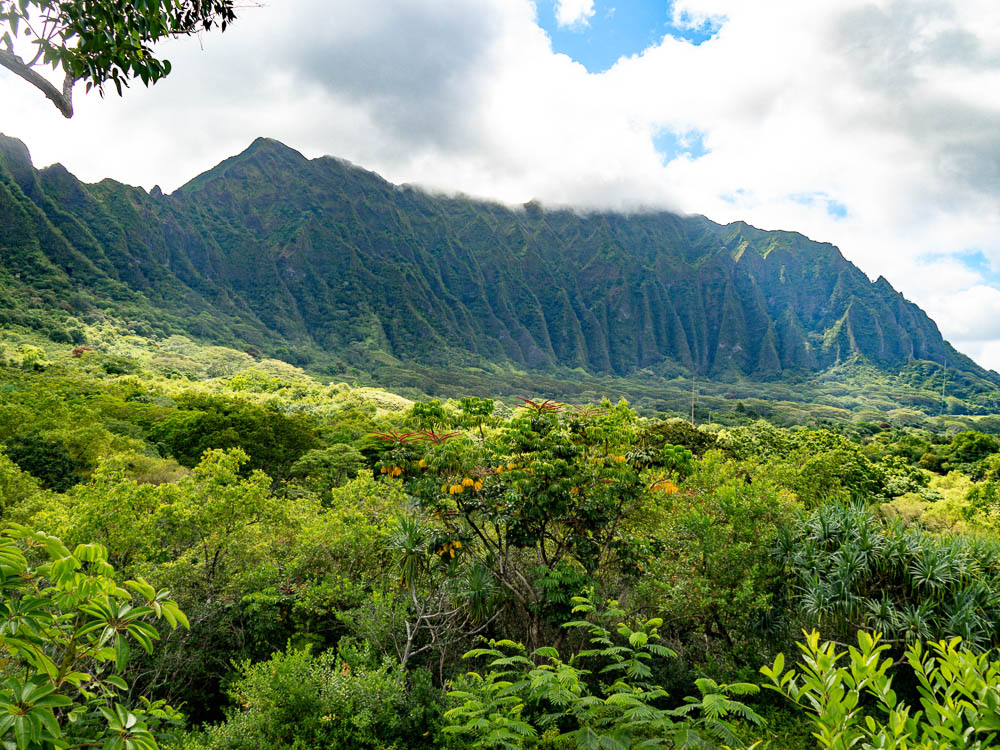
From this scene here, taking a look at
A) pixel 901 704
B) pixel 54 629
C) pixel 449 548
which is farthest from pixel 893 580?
pixel 54 629

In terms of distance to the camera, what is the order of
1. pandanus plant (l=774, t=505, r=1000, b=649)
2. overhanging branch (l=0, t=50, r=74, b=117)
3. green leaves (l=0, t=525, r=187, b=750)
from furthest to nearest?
pandanus plant (l=774, t=505, r=1000, b=649) → overhanging branch (l=0, t=50, r=74, b=117) → green leaves (l=0, t=525, r=187, b=750)

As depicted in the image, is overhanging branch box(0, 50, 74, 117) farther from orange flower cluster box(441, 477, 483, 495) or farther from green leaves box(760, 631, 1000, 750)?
orange flower cluster box(441, 477, 483, 495)

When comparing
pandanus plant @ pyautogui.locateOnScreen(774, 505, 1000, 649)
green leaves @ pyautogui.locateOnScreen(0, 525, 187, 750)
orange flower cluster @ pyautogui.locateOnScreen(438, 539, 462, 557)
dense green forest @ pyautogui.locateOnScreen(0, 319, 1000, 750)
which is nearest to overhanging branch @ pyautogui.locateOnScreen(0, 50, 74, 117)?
green leaves @ pyautogui.locateOnScreen(0, 525, 187, 750)

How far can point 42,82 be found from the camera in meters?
2.84

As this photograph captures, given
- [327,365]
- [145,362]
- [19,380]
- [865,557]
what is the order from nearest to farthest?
[865,557] < [19,380] < [145,362] < [327,365]

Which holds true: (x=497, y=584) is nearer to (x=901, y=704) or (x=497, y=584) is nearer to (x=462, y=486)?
(x=462, y=486)

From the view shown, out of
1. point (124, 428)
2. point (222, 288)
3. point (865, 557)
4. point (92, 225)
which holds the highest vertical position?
point (92, 225)

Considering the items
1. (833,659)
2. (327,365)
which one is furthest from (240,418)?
(327,365)

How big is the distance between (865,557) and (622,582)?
552cm

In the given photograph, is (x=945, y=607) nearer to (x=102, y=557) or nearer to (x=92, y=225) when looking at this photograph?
(x=102, y=557)

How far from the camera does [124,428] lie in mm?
34500

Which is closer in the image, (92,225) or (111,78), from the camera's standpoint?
(111,78)

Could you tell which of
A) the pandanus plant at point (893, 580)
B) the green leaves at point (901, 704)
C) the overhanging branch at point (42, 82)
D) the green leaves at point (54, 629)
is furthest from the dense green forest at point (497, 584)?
the overhanging branch at point (42, 82)

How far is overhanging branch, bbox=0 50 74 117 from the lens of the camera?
2.70 metres
